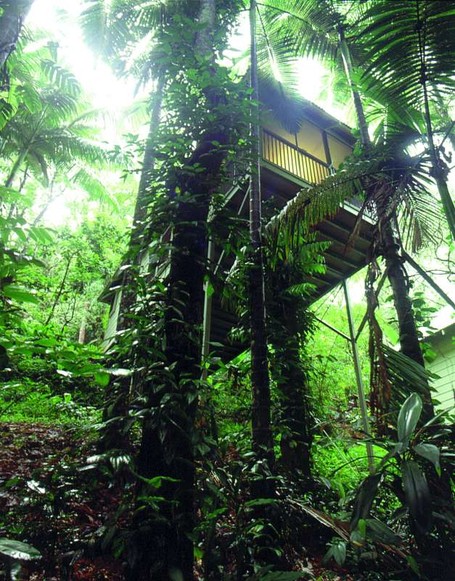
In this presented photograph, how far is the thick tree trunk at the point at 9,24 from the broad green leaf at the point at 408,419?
5.34 m

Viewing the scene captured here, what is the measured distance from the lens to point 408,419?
6.00ft

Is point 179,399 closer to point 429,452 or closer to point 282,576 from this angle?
point 282,576

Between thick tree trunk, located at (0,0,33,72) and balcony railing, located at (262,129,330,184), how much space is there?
392cm

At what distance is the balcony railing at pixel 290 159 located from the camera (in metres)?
7.18

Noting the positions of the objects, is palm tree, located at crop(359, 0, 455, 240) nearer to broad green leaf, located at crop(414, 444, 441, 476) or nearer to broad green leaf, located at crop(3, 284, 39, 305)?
broad green leaf, located at crop(414, 444, 441, 476)

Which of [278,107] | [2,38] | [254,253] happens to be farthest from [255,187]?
[278,107]

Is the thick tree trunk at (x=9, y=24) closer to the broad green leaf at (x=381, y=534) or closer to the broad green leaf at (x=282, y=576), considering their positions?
the broad green leaf at (x=282, y=576)

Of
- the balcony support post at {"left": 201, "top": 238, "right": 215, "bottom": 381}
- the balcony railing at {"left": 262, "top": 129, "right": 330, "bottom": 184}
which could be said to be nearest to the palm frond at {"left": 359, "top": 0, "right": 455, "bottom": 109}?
the balcony support post at {"left": 201, "top": 238, "right": 215, "bottom": 381}

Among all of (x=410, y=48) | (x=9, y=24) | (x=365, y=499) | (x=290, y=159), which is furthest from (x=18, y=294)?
(x=290, y=159)

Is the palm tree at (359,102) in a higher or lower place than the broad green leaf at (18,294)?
higher

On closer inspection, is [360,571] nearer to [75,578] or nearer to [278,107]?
[75,578]

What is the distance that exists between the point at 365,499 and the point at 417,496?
29 centimetres

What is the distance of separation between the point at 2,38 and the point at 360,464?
827 cm

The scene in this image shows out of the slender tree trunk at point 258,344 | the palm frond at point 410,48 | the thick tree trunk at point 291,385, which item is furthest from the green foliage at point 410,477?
the thick tree trunk at point 291,385
